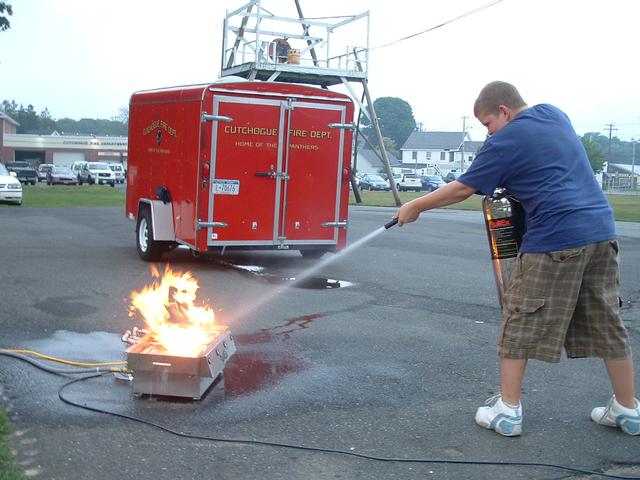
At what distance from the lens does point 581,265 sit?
425 cm

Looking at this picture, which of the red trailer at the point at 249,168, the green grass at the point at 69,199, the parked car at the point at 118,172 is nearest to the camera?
the red trailer at the point at 249,168

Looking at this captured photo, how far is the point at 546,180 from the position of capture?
4.29m

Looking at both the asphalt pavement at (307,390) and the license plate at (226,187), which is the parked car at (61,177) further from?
the license plate at (226,187)

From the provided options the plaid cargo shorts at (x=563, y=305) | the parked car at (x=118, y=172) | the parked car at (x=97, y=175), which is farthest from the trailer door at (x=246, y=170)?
the parked car at (x=118, y=172)

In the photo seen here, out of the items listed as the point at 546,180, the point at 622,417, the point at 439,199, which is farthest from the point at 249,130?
the point at 622,417

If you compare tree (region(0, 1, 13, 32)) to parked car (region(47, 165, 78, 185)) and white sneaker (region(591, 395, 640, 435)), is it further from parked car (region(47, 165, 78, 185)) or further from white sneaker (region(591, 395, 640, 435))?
white sneaker (region(591, 395, 640, 435))

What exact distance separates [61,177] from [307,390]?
163ft

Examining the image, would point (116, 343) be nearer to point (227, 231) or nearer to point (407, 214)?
point (407, 214)

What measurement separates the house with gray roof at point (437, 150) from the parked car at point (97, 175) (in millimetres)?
65280

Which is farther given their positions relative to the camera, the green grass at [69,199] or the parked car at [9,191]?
the green grass at [69,199]

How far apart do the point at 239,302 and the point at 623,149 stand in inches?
7959

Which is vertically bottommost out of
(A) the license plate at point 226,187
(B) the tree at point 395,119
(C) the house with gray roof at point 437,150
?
(A) the license plate at point 226,187

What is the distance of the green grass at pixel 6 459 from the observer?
Answer: 3.61 metres

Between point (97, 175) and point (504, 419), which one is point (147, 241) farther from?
point (97, 175)
